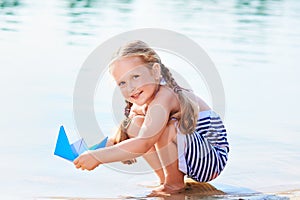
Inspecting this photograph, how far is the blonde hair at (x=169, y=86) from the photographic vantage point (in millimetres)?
3826

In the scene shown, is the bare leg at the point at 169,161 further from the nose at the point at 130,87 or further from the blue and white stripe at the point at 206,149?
the nose at the point at 130,87

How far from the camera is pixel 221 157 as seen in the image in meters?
3.98

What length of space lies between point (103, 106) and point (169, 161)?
5.91 ft

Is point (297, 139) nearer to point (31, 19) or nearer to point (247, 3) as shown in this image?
point (31, 19)

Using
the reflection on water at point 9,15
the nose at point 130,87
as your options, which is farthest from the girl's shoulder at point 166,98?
the reflection on water at point 9,15

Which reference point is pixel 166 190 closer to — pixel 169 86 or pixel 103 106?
pixel 169 86

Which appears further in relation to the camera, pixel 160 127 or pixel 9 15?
pixel 9 15

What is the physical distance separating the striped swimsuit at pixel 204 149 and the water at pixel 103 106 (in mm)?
175

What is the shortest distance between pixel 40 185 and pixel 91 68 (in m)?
2.83

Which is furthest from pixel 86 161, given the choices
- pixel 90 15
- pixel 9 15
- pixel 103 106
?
pixel 90 15

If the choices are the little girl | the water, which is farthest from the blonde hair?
the water

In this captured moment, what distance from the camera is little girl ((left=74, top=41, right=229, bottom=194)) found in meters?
3.76

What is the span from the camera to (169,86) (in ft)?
12.9

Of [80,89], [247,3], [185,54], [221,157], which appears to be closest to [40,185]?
[221,157]
